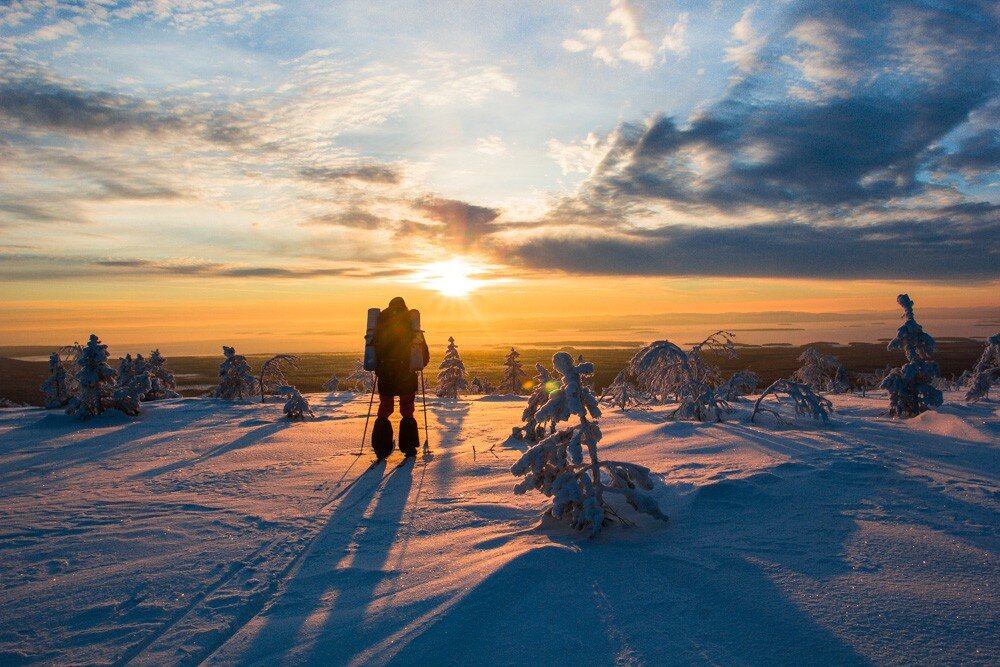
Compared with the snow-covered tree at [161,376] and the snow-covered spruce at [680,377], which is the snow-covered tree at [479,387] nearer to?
the snow-covered tree at [161,376]

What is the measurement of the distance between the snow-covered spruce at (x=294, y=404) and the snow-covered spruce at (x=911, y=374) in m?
13.9

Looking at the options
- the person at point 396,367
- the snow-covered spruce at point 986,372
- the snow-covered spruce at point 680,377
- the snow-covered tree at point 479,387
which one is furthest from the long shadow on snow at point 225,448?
the snow-covered tree at point 479,387

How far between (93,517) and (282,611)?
11.5 ft

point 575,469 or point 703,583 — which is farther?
point 575,469

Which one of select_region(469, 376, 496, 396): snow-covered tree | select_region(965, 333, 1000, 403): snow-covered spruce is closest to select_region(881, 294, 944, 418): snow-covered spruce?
select_region(965, 333, 1000, 403): snow-covered spruce

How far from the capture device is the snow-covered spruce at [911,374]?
12.0 meters

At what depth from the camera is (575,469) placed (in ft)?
15.9

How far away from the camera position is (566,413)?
4855mm

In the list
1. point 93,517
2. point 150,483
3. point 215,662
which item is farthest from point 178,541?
point 150,483

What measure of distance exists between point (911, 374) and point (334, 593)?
45.2 feet

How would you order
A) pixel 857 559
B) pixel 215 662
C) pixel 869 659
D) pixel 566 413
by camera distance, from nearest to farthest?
pixel 869 659 → pixel 215 662 → pixel 857 559 → pixel 566 413

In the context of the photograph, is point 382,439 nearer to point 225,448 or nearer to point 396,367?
point 396,367

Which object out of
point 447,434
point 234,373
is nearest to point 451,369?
point 234,373

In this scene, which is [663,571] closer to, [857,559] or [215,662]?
[857,559]
